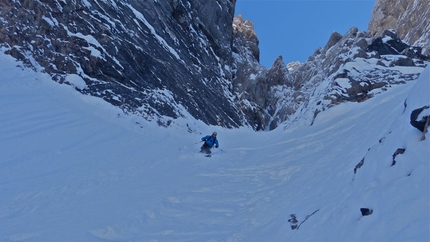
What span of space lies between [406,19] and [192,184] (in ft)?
191

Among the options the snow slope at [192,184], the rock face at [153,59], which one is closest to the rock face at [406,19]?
the rock face at [153,59]

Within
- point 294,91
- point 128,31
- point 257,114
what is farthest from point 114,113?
point 294,91

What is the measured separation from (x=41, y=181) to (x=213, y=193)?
440cm

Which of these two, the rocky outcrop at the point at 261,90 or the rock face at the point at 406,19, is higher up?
the rock face at the point at 406,19

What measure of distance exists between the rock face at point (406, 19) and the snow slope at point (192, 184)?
3558cm

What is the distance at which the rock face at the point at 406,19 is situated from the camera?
47.7m

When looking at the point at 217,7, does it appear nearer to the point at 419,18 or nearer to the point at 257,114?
the point at 257,114

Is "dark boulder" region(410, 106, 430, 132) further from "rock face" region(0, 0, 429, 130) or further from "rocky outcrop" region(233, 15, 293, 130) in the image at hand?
"rocky outcrop" region(233, 15, 293, 130)

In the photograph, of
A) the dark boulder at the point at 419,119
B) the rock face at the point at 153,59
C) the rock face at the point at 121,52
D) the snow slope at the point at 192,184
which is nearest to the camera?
the snow slope at the point at 192,184

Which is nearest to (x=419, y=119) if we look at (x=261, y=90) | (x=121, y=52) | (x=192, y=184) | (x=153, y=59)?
(x=192, y=184)

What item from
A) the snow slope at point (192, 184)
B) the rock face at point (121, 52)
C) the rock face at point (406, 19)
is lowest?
the snow slope at point (192, 184)

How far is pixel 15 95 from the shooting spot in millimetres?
15742

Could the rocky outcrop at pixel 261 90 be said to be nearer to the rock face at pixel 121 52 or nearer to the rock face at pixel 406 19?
the rock face at pixel 121 52

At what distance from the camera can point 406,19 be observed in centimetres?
5681
